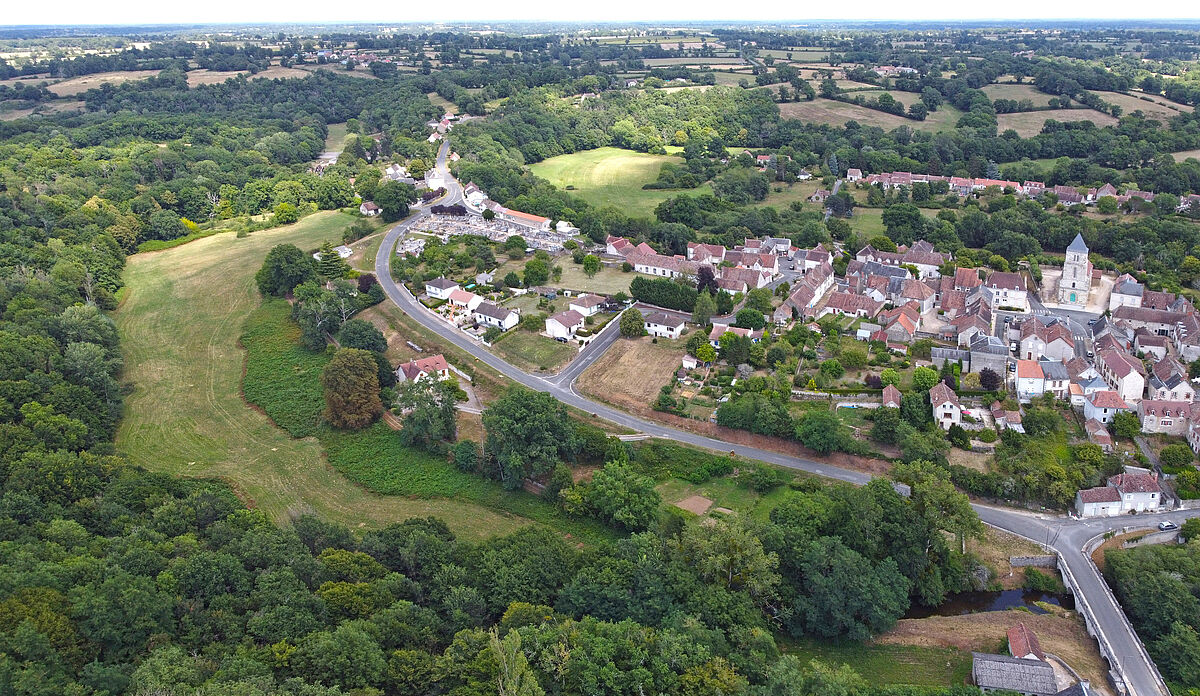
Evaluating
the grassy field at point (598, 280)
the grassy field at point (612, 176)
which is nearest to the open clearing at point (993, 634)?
the grassy field at point (598, 280)

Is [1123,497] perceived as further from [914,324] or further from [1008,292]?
[1008,292]

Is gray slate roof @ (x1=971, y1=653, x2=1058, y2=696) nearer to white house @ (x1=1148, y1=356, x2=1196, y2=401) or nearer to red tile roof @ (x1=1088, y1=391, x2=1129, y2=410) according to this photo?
red tile roof @ (x1=1088, y1=391, x2=1129, y2=410)

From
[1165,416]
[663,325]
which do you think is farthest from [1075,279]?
[663,325]

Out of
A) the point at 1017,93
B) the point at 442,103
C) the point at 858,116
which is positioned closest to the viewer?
the point at 858,116

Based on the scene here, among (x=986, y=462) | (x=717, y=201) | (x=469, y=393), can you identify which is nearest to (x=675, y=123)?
(x=717, y=201)

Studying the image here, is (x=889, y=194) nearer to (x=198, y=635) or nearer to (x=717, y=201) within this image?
(x=717, y=201)

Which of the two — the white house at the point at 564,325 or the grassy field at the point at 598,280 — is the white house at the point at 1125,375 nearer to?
the grassy field at the point at 598,280

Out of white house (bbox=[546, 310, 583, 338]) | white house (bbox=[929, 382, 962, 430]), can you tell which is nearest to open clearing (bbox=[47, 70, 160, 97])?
white house (bbox=[546, 310, 583, 338])
